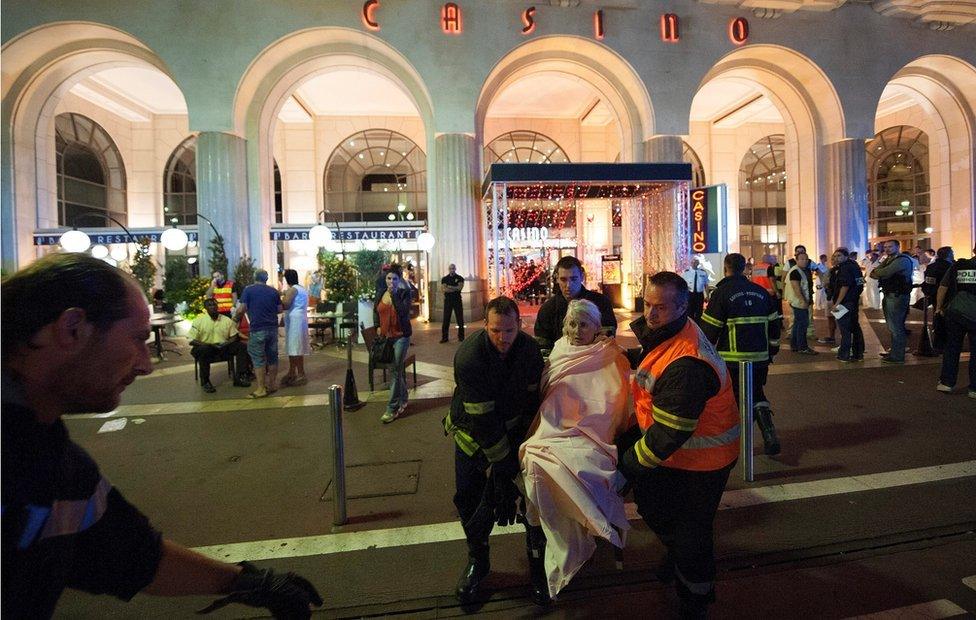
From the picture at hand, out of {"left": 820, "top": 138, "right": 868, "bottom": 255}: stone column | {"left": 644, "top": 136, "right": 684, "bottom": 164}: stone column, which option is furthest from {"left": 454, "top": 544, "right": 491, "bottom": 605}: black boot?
{"left": 820, "top": 138, "right": 868, "bottom": 255}: stone column

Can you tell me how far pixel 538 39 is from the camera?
15.6 metres

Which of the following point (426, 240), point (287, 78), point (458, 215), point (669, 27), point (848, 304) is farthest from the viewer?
point (287, 78)

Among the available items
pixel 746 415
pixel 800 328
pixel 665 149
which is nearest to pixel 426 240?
pixel 665 149

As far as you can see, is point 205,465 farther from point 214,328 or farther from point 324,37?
point 324,37

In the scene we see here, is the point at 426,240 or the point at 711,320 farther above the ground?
the point at 426,240

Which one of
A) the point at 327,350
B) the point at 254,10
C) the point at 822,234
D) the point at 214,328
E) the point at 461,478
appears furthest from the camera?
the point at 822,234

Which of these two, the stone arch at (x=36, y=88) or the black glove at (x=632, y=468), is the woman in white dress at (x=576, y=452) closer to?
the black glove at (x=632, y=468)

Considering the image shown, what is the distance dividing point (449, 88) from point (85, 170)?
1670 centimetres

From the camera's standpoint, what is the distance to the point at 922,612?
2.71 m

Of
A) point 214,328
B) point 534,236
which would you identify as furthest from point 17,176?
point 534,236

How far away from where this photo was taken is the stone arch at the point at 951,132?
60.6 ft

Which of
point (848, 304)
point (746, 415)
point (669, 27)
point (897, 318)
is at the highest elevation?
point (669, 27)

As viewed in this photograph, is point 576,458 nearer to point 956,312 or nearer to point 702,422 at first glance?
point 702,422

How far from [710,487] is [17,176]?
22.4m
